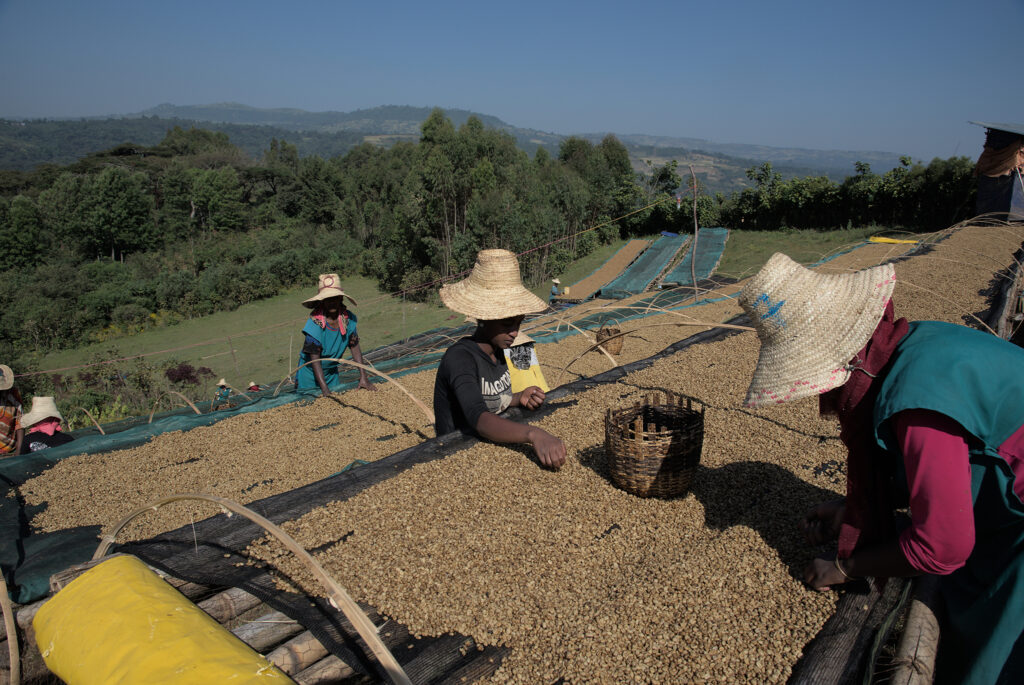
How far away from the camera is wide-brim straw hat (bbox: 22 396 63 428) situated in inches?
172

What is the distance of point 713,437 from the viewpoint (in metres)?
2.78

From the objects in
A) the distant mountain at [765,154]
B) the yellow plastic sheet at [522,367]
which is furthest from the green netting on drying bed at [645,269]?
the distant mountain at [765,154]

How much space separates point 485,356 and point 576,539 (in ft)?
3.60

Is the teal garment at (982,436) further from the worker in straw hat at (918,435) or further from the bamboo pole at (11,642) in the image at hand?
the bamboo pole at (11,642)


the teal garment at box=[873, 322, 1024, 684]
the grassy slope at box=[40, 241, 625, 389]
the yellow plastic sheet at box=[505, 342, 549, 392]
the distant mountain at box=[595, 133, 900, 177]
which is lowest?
the grassy slope at box=[40, 241, 625, 389]

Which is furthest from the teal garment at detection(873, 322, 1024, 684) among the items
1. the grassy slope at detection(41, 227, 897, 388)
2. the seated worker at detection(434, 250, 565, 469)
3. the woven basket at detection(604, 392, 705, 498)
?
the grassy slope at detection(41, 227, 897, 388)

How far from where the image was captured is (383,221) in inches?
1064

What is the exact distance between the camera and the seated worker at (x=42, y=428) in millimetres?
4242

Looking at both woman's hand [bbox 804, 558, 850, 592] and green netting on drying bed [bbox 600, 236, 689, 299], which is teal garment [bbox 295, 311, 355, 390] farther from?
green netting on drying bed [bbox 600, 236, 689, 299]

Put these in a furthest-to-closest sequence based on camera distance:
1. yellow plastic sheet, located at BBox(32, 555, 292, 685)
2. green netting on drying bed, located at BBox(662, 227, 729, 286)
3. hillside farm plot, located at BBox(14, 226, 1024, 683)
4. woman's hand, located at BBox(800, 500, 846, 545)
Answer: green netting on drying bed, located at BBox(662, 227, 729, 286) → woman's hand, located at BBox(800, 500, 846, 545) → hillside farm plot, located at BBox(14, 226, 1024, 683) → yellow plastic sheet, located at BBox(32, 555, 292, 685)

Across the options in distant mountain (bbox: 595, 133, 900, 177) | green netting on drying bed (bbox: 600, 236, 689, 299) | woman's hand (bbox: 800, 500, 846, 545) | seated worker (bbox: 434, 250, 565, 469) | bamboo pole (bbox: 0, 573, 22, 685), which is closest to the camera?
bamboo pole (bbox: 0, 573, 22, 685)

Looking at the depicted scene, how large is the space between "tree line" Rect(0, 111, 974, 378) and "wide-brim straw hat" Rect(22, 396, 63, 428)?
26.8 feet

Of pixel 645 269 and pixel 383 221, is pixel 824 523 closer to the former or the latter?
pixel 645 269

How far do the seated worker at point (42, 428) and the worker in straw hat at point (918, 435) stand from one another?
499cm
